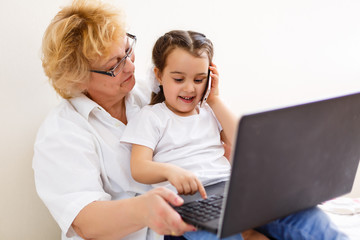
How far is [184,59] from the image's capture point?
1.45 metres

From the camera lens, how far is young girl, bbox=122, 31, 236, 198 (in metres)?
1.42

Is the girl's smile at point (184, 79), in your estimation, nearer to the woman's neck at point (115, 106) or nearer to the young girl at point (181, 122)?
the young girl at point (181, 122)

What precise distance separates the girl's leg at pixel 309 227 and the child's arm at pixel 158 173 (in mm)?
261

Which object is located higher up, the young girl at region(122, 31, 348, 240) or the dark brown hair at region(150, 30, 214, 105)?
the dark brown hair at region(150, 30, 214, 105)

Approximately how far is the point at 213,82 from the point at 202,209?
652 mm

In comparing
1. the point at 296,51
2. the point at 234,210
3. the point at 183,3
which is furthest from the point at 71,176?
the point at 296,51

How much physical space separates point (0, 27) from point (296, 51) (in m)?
1.72

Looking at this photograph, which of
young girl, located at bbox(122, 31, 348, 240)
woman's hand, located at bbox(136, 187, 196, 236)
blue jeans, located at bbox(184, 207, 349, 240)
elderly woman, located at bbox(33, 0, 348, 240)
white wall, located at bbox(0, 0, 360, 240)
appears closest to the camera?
woman's hand, located at bbox(136, 187, 196, 236)

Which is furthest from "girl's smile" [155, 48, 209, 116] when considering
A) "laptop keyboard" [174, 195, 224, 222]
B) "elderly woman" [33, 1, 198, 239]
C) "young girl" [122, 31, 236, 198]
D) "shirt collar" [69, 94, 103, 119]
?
"laptop keyboard" [174, 195, 224, 222]

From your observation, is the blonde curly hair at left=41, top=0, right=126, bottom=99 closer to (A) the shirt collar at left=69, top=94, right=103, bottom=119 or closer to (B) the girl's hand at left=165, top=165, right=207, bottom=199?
(A) the shirt collar at left=69, top=94, right=103, bottom=119

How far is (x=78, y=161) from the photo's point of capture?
1346mm

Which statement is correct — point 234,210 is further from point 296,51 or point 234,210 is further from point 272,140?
point 296,51

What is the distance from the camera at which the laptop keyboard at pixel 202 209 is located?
1.00 m

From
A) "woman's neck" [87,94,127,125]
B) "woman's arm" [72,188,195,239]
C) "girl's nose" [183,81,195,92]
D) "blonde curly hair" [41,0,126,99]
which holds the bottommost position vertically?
"woman's arm" [72,188,195,239]
